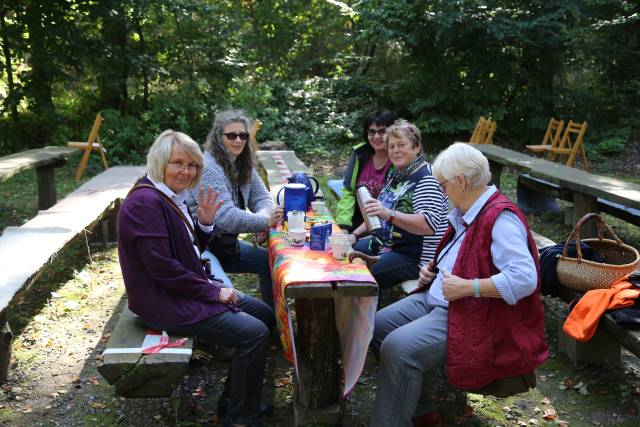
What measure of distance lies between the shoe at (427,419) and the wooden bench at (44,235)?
2.05m

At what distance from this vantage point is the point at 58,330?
170 inches

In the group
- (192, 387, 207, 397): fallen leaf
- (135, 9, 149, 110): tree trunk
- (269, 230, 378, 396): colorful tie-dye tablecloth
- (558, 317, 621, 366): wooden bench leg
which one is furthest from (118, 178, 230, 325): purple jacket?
(135, 9, 149, 110): tree trunk

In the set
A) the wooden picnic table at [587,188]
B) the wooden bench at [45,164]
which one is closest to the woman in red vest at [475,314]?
the wooden picnic table at [587,188]

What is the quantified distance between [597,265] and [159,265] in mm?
2112

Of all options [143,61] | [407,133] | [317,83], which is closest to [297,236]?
[407,133]

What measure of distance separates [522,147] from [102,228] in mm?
8663

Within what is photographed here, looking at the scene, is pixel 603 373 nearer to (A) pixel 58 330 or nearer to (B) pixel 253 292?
(B) pixel 253 292

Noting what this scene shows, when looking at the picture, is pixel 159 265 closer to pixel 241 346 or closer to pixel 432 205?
pixel 241 346

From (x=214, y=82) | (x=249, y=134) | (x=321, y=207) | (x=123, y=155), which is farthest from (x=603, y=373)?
(x=214, y=82)

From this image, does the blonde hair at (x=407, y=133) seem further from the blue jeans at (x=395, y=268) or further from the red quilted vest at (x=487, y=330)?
the red quilted vest at (x=487, y=330)

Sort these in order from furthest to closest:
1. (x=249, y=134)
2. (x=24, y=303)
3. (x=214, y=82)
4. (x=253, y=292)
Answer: (x=214, y=82) → (x=253, y=292) → (x=24, y=303) → (x=249, y=134)

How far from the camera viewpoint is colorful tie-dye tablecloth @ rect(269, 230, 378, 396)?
9.14 ft

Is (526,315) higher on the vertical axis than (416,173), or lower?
lower

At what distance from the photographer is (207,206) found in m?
3.41
